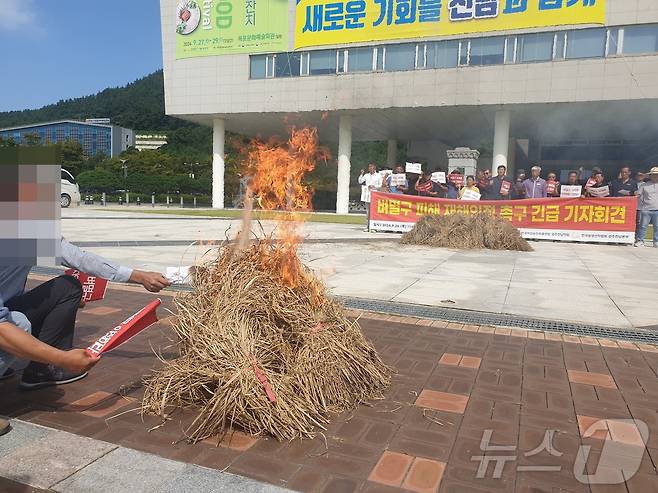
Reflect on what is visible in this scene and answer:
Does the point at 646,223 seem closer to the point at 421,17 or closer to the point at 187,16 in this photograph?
the point at 421,17

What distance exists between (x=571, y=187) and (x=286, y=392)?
13.6 metres

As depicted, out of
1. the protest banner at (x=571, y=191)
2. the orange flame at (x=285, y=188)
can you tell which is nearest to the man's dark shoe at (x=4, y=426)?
the orange flame at (x=285, y=188)

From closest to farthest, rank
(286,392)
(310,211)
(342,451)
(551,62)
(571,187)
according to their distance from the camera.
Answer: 1. (342,451)
2. (286,392)
3. (310,211)
4. (571,187)
5. (551,62)

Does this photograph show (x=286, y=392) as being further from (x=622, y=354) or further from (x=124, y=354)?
(x=622, y=354)

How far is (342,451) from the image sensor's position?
245 cm

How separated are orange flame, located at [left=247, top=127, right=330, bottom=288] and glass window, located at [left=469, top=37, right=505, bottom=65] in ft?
75.6

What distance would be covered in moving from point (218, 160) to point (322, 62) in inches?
366

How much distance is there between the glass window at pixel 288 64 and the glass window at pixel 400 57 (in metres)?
4.93

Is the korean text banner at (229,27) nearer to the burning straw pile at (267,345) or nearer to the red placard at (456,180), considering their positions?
the red placard at (456,180)

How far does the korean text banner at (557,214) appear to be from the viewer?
41.7 feet

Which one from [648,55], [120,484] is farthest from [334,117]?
Answer: [120,484]

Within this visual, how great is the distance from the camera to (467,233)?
36.9 ft

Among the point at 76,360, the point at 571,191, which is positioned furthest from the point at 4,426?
the point at 571,191

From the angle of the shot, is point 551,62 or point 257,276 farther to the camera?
point 551,62
